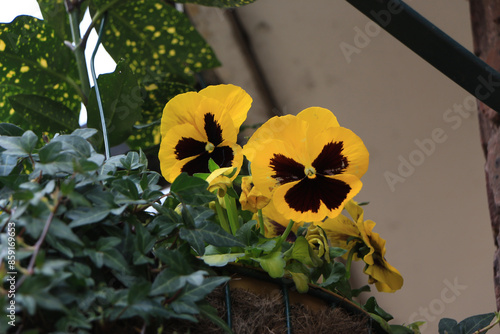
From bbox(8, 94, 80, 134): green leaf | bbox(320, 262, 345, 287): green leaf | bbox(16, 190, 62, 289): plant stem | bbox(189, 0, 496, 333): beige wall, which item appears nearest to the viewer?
bbox(16, 190, 62, 289): plant stem

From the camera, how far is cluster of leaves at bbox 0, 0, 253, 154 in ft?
2.66

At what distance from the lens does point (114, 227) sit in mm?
421

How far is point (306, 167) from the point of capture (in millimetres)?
507

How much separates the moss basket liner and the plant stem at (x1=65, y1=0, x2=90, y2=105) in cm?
51

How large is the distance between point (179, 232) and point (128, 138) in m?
0.51

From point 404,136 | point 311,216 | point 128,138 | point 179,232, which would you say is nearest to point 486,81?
point 311,216

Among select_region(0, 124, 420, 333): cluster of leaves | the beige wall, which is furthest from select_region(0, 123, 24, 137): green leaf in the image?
the beige wall

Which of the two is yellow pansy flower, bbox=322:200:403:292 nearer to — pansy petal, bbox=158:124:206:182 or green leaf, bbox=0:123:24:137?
pansy petal, bbox=158:124:206:182

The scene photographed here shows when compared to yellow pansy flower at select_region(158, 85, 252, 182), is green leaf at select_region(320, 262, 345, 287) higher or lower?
lower

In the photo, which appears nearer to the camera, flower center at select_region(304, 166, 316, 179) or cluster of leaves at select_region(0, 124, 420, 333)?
cluster of leaves at select_region(0, 124, 420, 333)

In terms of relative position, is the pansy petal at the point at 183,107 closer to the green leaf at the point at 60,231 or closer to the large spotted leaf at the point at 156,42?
the green leaf at the point at 60,231

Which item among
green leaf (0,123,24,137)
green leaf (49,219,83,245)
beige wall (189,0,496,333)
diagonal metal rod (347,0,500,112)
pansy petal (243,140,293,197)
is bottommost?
beige wall (189,0,496,333)

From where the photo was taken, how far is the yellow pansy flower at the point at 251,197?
52 centimetres

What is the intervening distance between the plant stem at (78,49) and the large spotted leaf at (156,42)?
0.04m
